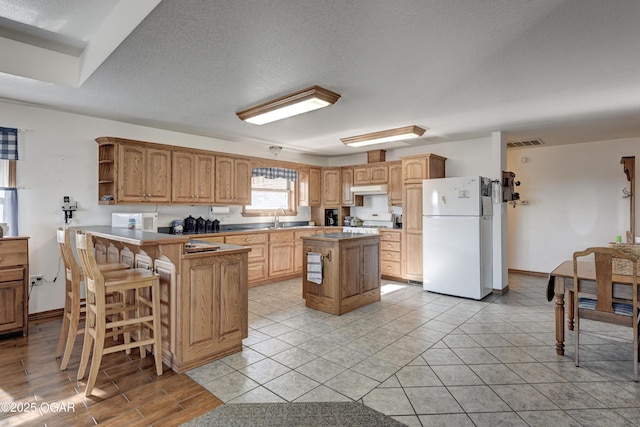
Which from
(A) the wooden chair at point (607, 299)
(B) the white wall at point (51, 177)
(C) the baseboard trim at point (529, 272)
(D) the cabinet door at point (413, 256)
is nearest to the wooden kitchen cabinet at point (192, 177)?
(B) the white wall at point (51, 177)

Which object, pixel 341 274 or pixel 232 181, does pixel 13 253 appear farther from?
pixel 341 274

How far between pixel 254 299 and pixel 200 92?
2805mm

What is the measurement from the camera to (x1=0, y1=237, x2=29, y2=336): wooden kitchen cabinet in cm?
320

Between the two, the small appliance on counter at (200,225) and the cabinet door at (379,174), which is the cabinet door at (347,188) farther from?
the small appliance on counter at (200,225)

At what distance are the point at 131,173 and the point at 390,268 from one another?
4.28m

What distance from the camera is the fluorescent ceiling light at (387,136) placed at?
15.2 feet

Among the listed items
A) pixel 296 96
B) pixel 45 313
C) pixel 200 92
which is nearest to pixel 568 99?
pixel 296 96

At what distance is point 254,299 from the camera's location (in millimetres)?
4637

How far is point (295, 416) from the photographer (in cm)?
201

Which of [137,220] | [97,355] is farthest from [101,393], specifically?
[137,220]

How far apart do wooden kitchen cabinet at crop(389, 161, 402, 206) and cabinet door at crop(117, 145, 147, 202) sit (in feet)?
13.1

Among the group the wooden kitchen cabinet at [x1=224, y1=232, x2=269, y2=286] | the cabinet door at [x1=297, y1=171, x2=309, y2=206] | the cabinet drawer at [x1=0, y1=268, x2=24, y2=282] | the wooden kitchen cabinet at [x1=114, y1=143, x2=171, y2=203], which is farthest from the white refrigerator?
the cabinet drawer at [x1=0, y1=268, x2=24, y2=282]

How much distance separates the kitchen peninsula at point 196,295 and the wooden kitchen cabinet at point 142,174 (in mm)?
1500

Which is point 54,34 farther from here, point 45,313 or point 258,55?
point 45,313
